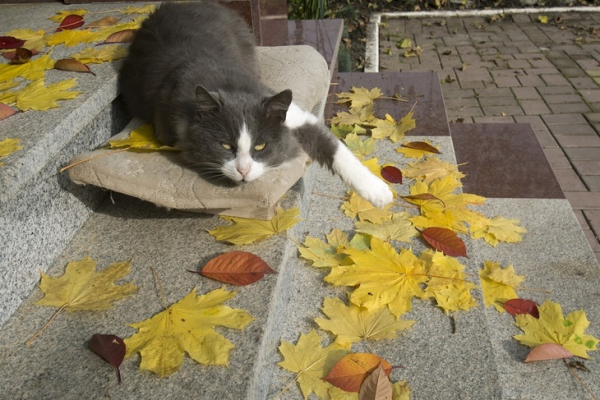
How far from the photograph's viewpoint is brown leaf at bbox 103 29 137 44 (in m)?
3.11

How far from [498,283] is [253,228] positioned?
112 cm

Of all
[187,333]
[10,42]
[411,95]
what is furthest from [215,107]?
[411,95]

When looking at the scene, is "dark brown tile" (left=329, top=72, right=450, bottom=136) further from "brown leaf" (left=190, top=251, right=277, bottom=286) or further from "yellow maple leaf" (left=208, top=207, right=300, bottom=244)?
Answer: "brown leaf" (left=190, top=251, right=277, bottom=286)

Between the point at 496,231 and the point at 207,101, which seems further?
the point at 496,231

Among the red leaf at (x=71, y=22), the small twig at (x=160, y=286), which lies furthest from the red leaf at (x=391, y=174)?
the red leaf at (x=71, y=22)

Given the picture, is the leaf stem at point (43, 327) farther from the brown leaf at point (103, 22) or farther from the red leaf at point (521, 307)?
the brown leaf at point (103, 22)

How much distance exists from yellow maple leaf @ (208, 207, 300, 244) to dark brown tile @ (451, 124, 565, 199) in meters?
1.40

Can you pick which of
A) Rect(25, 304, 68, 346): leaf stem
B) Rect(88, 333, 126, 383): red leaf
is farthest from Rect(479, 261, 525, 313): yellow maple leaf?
Rect(25, 304, 68, 346): leaf stem

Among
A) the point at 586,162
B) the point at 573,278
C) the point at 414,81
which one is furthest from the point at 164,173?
the point at 586,162

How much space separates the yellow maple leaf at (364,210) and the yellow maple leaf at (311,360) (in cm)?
73

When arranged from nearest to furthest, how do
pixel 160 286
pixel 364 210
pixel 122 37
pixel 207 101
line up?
pixel 160 286, pixel 207 101, pixel 364 210, pixel 122 37

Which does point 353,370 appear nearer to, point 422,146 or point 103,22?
point 422,146

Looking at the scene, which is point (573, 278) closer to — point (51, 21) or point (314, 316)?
point (314, 316)

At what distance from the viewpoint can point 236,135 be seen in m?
2.14
